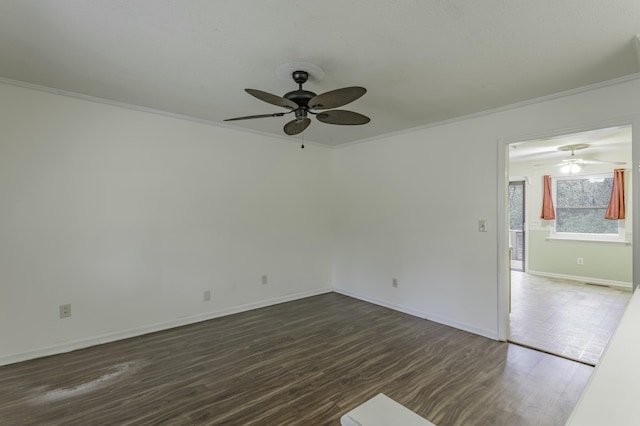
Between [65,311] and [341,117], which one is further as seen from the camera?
[65,311]

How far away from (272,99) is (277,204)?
8.29 feet

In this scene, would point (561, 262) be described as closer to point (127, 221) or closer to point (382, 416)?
point (382, 416)

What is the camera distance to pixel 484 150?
337 centimetres

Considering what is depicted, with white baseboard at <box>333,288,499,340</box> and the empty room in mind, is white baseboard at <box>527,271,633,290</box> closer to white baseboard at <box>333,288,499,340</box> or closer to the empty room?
the empty room

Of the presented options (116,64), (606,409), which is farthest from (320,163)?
(606,409)

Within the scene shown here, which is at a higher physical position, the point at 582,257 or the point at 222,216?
the point at 222,216

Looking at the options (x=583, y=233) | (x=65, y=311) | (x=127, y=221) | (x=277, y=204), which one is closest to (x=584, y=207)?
(x=583, y=233)

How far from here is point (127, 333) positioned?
3258 millimetres

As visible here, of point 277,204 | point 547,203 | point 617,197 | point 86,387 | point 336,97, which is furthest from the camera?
point 547,203

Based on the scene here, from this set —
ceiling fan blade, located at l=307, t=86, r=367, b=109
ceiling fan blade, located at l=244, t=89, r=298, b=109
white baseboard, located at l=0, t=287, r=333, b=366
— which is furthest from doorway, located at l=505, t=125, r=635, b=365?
white baseboard, located at l=0, t=287, r=333, b=366

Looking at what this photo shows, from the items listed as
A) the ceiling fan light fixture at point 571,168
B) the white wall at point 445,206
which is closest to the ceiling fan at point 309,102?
the white wall at point 445,206

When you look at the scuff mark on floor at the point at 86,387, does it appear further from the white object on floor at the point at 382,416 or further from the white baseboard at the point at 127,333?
the white object on floor at the point at 382,416

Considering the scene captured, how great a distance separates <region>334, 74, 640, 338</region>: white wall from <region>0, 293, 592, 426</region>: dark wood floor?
53 cm

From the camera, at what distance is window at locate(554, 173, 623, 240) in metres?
5.73
